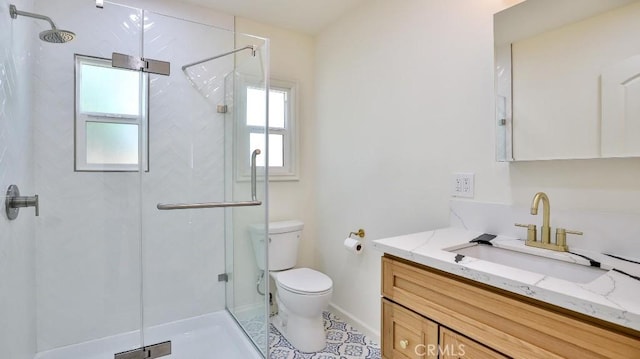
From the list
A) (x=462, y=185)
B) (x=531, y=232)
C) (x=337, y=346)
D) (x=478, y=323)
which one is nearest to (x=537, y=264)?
(x=531, y=232)

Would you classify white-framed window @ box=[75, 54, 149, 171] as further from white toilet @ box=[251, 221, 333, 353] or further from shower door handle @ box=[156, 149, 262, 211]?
white toilet @ box=[251, 221, 333, 353]

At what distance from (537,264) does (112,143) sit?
7.69ft

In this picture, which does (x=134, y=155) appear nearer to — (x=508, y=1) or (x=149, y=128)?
(x=149, y=128)

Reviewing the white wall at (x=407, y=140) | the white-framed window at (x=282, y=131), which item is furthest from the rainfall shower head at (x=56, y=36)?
the white wall at (x=407, y=140)

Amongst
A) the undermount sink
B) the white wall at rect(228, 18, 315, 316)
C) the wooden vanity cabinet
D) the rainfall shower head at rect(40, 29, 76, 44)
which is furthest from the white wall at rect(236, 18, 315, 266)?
the undermount sink

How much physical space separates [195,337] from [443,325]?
180 cm

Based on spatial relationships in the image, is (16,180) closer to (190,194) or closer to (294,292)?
(190,194)

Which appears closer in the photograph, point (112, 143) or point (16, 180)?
point (16, 180)

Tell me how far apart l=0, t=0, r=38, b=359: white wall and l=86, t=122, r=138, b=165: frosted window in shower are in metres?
0.29

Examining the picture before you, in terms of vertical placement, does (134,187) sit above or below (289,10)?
below

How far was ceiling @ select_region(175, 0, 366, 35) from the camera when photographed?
2.25 m

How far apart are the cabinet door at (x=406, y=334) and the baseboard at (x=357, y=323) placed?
90 cm

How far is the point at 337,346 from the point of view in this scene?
205cm

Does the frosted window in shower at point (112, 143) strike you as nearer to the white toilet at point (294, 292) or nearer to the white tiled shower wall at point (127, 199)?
the white tiled shower wall at point (127, 199)
